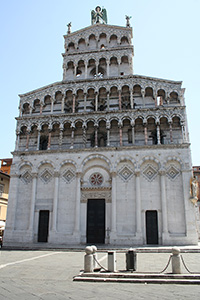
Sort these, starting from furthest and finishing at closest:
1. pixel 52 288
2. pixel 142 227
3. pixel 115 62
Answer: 1. pixel 115 62
2. pixel 142 227
3. pixel 52 288

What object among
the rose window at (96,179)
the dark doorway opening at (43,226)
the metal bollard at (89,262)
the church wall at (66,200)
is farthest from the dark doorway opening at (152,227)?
the metal bollard at (89,262)

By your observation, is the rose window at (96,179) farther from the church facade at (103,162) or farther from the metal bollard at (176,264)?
the metal bollard at (176,264)

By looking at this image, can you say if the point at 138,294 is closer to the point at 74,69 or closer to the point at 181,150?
the point at 181,150

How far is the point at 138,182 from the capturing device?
73.2ft

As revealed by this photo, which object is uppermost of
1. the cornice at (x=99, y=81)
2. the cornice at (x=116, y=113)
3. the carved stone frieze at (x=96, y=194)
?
the cornice at (x=99, y=81)

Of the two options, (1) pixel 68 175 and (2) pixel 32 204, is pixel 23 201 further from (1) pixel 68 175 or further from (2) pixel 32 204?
(1) pixel 68 175

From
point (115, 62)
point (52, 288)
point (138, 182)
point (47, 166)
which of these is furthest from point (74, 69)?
point (52, 288)

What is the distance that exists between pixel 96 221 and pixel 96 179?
11.8 feet

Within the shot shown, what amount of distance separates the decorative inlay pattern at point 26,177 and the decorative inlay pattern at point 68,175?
11.1 ft

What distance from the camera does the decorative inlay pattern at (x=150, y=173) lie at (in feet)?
Answer: 74.0

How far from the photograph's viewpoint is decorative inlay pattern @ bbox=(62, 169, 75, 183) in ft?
77.9

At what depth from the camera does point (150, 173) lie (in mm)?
22719

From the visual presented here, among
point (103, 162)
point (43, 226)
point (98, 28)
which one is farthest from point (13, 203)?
point (98, 28)

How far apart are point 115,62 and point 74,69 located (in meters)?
4.43
